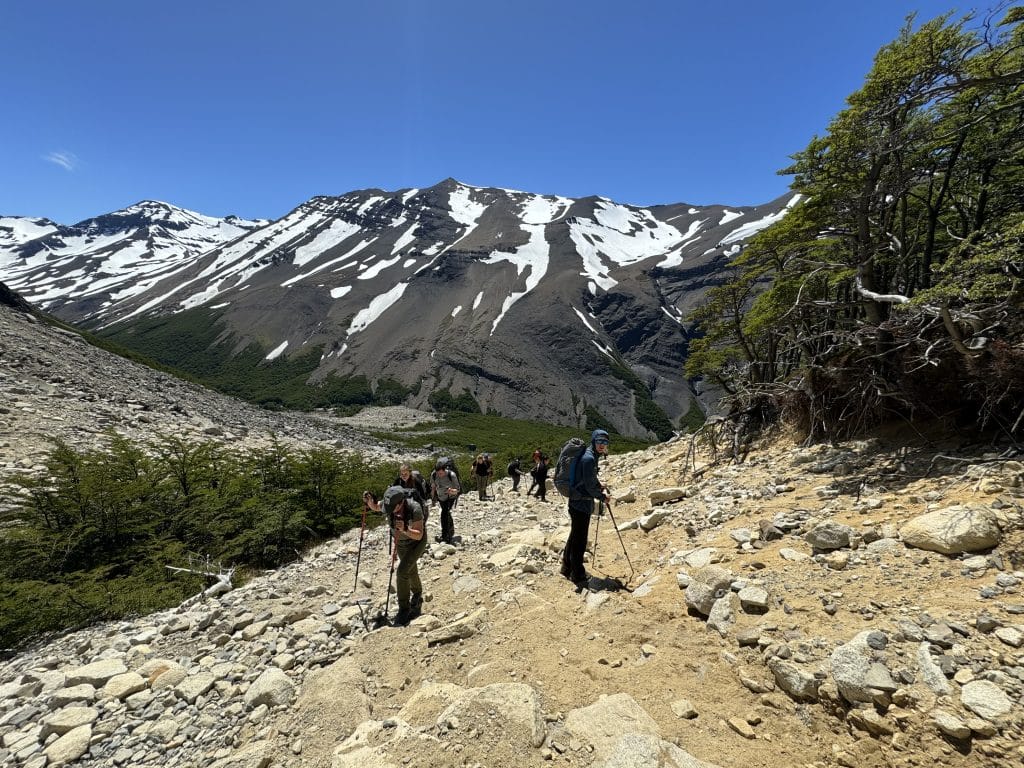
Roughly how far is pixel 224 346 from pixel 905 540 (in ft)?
534

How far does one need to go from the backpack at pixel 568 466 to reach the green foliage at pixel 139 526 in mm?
7177

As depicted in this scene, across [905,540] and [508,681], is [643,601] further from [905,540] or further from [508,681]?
[905,540]

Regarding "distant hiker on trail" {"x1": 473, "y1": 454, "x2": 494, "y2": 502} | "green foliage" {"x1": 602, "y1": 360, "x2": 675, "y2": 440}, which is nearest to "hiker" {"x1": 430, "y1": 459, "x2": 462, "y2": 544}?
"distant hiker on trail" {"x1": 473, "y1": 454, "x2": 494, "y2": 502}

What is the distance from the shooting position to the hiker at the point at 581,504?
21.5 feet

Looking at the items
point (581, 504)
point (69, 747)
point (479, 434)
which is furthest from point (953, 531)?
point (479, 434)

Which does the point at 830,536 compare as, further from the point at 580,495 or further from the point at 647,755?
the point at 647,755

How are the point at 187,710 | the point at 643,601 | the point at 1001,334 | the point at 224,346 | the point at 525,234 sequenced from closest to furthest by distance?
the point at 187,710 → the point at 643,601 → the point at 1001,334 → the point at 224,346 → the point at 525,234

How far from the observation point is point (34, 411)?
18.2m

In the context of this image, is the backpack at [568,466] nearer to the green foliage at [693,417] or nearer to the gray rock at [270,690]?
the gray rock at [270,690]

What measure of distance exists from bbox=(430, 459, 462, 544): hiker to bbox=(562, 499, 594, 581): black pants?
4.05 metres

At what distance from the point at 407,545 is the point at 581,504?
2702mm

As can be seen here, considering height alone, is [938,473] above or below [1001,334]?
below

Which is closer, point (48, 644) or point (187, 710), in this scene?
point (187, 710)

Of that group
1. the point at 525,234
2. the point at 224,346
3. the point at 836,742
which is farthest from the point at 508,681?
the point at 525,234
